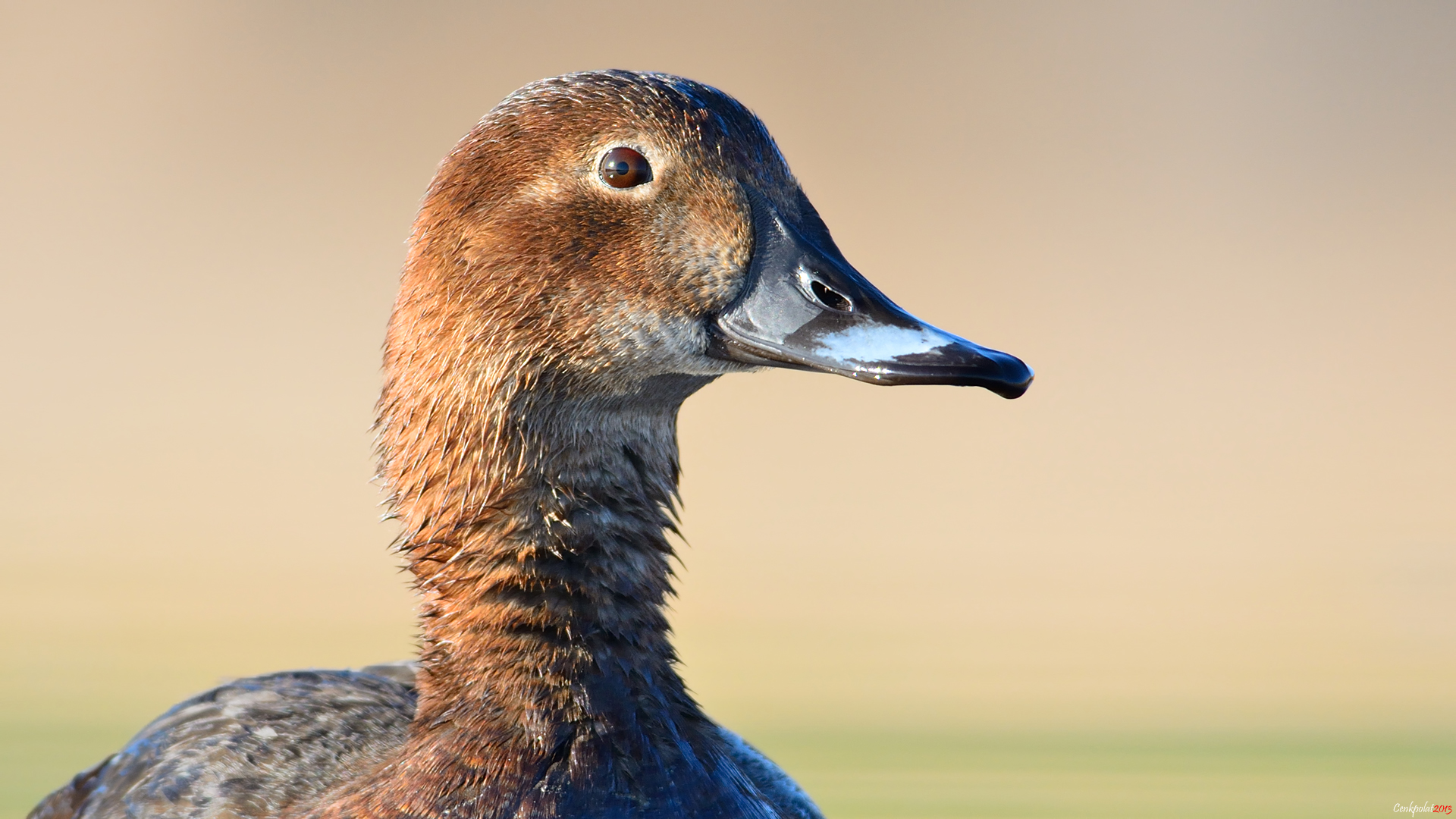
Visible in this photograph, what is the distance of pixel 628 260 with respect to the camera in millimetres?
3246

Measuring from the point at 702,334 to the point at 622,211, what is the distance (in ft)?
0.87

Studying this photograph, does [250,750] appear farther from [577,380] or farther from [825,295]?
[825,295]

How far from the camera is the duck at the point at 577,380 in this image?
125 inches

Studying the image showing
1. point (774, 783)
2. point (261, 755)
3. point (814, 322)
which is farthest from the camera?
point (774, 783)

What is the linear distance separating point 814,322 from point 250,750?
1487 mm

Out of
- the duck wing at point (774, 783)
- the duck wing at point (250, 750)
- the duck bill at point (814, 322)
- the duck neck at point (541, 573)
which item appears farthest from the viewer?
the duck wing at point (774, 783)

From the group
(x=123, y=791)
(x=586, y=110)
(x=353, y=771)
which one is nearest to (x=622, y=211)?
(x=586, y=110)

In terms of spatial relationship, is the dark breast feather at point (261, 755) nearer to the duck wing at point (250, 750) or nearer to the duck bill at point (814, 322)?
the duck wing at point (250, 750)

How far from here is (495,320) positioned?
3.25 m

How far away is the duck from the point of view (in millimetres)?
3184

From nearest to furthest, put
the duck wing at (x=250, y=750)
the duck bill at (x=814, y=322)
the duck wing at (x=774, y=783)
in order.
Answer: the duck bill at (x=814, y=322) < the duck wing at (x=250, y=750) < the duck wing at (x=774, y=783)

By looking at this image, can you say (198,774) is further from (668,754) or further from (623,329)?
(623,329)

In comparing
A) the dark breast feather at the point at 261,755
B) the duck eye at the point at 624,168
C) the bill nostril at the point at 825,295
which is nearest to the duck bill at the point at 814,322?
the bill nostril at the point at 825,295

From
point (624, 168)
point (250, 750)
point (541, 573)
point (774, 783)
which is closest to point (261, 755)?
point (250, 750)
